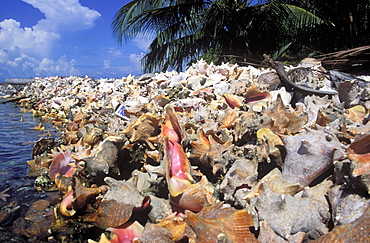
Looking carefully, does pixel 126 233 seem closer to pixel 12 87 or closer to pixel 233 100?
pixel 233 100

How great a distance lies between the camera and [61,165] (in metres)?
2.28

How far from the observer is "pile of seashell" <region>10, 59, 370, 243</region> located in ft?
3.61

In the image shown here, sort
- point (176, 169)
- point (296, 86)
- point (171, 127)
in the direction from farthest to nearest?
point (296, 86) → point (171, 127) → point (176, 169)

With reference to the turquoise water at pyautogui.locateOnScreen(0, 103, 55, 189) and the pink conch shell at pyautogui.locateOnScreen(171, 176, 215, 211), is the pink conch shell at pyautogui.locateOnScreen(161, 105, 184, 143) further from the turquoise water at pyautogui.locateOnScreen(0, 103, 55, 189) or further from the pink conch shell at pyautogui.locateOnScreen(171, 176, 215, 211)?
the turquoise water at pyautogui.locateOnScreen(0, 103, 55, 189)

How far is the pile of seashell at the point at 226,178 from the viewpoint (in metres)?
1.10

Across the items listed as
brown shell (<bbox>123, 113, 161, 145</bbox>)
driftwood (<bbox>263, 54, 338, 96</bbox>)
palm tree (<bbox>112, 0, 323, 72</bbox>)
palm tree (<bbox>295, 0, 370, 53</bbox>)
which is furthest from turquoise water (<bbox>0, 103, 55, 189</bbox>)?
palm tree (<bbox>295, 0, 370, 53</bbox>)

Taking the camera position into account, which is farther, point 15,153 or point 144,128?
point 15,153

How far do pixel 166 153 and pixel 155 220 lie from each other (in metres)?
0.41

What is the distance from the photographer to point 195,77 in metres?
3.80

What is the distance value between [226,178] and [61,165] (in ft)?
4.93

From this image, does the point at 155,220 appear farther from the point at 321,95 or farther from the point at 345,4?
the point at 345,4

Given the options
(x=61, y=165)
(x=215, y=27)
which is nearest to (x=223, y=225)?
(x=61, y=165)

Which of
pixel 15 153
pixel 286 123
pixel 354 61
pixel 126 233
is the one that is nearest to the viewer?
pixel 126 233

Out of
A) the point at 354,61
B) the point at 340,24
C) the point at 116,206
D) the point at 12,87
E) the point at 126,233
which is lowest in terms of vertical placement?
the point at 126,233
